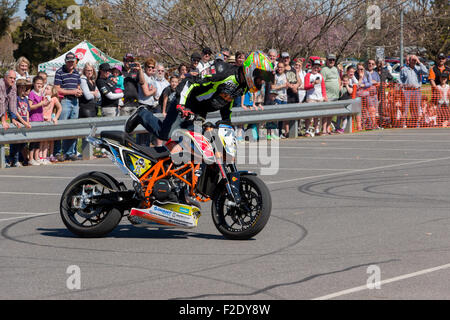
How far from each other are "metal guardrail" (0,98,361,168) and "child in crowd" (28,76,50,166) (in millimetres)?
364

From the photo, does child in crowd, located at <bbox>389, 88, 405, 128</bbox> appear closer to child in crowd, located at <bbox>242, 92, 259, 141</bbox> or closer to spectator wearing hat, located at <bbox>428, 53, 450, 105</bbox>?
spectator wearing hat, located at <bbox>428, 53, 450, 105</bbox>

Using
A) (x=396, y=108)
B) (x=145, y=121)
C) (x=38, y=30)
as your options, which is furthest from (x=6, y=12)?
(x=145, y=121)

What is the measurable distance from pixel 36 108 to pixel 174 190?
7.94 m

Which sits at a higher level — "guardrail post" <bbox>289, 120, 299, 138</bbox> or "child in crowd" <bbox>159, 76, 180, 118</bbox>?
"child in crowd" <bbox>159, 76, 180, 118</bbox>

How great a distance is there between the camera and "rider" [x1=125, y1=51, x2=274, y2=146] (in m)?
8.61

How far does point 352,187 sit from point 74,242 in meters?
5.16

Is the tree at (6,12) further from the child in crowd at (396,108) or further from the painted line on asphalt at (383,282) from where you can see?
the painted line on asphalt at (383,282)

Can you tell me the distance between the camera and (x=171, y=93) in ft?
57.8

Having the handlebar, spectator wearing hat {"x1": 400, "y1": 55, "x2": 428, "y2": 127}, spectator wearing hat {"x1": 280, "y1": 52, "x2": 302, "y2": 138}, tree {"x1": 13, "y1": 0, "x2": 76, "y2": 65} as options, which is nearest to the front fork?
the handlebar

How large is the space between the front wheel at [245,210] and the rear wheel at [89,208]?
3.48ft

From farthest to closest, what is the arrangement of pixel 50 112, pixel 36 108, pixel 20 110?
pixel 50 112 → pixel 36 108 → pixel 20 110

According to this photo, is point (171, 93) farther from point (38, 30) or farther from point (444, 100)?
point (38, 30)

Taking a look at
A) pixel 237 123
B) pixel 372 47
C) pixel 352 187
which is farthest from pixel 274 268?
pixel 372 47
